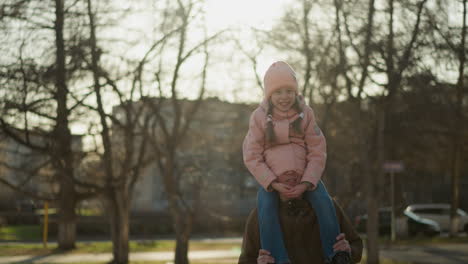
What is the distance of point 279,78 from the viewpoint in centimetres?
511

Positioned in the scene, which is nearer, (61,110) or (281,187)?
(281,187)

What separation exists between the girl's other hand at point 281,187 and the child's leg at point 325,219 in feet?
0.56

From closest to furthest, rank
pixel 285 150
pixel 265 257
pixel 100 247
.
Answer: pixel 265 257 < pixel 285 150 < pixel 100 247

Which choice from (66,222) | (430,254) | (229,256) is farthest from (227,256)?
(430,254)

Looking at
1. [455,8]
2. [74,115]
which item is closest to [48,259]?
[74,115]

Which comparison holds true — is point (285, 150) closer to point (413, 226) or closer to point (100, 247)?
point (100, 247)

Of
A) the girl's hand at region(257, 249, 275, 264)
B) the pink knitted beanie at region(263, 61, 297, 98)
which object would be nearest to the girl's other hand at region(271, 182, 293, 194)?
the girl's hand at region(257, 249, 275, 264)

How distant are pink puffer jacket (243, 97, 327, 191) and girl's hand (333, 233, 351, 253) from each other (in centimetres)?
40

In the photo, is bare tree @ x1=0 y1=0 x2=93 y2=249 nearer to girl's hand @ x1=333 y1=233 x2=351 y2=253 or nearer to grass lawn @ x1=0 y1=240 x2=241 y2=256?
grass lawn @ x1=0 y1=240 x2=241 y2=256

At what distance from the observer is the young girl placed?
16.0 ft

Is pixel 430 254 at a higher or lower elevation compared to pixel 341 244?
lower

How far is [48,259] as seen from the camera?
78.3 feet

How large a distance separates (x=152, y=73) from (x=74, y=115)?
2.33m

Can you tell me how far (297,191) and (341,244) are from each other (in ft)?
1.52
